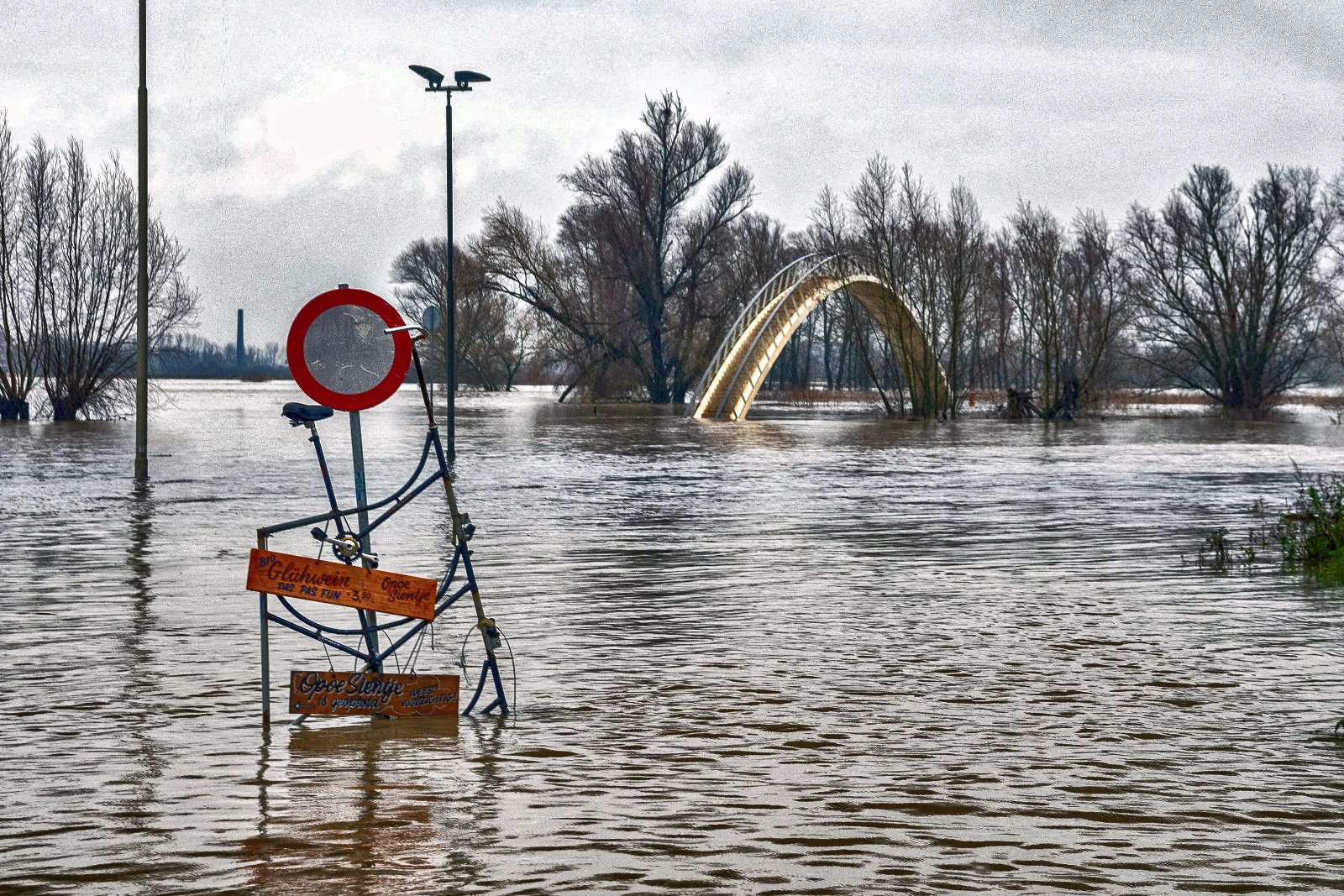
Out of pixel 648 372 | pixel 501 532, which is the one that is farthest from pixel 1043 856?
pixel 648 372

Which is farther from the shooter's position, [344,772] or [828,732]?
[828,732]

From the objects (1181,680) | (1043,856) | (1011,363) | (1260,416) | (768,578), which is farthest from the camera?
(1011,363)

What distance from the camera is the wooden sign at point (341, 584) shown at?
7.81m

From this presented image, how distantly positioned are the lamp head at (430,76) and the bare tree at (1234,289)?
4062cm

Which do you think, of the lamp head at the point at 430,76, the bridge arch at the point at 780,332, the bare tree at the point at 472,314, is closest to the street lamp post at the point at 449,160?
the lamp head at the point at 430,76

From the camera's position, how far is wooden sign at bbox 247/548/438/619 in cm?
781

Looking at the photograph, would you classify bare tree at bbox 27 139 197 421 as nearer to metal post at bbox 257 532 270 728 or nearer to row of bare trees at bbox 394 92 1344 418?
row of bare trees at bbox 394 92 1344 418

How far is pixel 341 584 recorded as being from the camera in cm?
789

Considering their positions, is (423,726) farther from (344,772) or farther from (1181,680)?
(1181,680)

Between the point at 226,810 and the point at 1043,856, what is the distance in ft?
9.74

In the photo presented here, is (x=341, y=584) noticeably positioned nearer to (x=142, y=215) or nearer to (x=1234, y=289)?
(x=142, y=215)

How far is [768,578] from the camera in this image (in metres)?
14.1

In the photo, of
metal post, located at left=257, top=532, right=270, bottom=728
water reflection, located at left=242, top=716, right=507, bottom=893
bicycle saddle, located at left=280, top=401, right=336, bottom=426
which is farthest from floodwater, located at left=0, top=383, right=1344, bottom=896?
bicycle saddle, located at left=280, top=401, right=336, bottom=426

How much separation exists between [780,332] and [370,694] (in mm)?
60189
